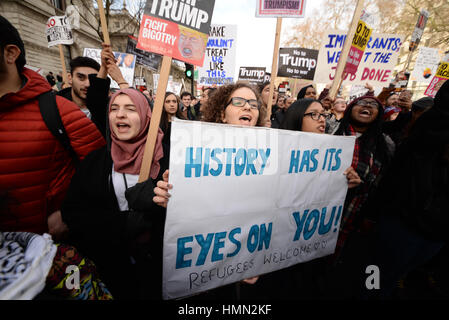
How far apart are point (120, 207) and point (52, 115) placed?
0.87 metres

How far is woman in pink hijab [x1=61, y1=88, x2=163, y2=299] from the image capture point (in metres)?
1.41

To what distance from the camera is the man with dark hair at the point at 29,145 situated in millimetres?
1282

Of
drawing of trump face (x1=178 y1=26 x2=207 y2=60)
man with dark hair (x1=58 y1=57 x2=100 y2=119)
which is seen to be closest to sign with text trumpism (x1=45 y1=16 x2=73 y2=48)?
man with dark hair (x1=58 y1=57 x2=100 y2=119)

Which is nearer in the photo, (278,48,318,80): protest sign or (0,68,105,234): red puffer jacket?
(0,68,105,234): red puffer jacket

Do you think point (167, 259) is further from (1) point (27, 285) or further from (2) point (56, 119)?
(2) point (56, 119)

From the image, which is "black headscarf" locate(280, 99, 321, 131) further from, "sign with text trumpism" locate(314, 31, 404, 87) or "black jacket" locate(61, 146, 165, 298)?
"sign with text trumpism" locate(314, 31, 404, 87)

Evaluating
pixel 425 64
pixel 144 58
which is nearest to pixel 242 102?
pixel 144 58

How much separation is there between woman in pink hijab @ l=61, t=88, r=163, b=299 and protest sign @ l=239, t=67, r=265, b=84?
509cm

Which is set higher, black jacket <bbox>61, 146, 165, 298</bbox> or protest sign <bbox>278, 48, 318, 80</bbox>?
protest sign <bbox>278, 48, 318, 80</bbox>

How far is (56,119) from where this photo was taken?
1422 mm

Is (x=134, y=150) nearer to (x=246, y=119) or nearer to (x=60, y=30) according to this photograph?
(x=246, y=119)

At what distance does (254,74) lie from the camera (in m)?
6.01

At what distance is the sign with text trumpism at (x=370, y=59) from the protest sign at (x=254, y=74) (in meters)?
2.29

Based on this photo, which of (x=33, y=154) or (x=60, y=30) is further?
(x=60, y=30)
